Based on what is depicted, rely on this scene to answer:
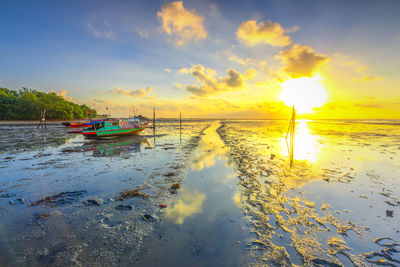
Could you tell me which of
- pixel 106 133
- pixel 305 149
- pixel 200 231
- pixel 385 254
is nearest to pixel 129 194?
pixel 200 231

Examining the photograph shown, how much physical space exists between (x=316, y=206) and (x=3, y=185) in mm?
14958

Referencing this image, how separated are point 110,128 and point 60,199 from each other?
21008mm

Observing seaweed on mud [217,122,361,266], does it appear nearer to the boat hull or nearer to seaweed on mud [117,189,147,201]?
seaweed on mud [117,189,147,201]

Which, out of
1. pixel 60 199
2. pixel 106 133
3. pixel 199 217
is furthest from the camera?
pixel 106 133

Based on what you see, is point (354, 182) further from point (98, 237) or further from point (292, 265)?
point (98, 237)

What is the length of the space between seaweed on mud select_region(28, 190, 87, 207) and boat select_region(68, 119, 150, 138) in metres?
19.6

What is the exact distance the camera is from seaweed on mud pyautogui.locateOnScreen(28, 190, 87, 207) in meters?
6.31

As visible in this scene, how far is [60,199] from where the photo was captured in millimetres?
6652

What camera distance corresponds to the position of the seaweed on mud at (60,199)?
6.31 metres

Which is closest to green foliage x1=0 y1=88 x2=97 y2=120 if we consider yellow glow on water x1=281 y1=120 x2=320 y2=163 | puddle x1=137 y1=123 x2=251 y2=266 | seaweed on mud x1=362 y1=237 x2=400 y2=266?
puddle x1=137 y1=123 x2=251 y2=266

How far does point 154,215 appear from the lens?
5590 millimetres

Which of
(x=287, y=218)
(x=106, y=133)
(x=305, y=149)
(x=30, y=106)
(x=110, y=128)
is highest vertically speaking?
(x=30, y=106)

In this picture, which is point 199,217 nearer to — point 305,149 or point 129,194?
point 129,194

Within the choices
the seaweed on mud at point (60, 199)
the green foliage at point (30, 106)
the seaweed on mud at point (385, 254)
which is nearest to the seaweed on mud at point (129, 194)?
the seaweed on mud at point (60, 199)
